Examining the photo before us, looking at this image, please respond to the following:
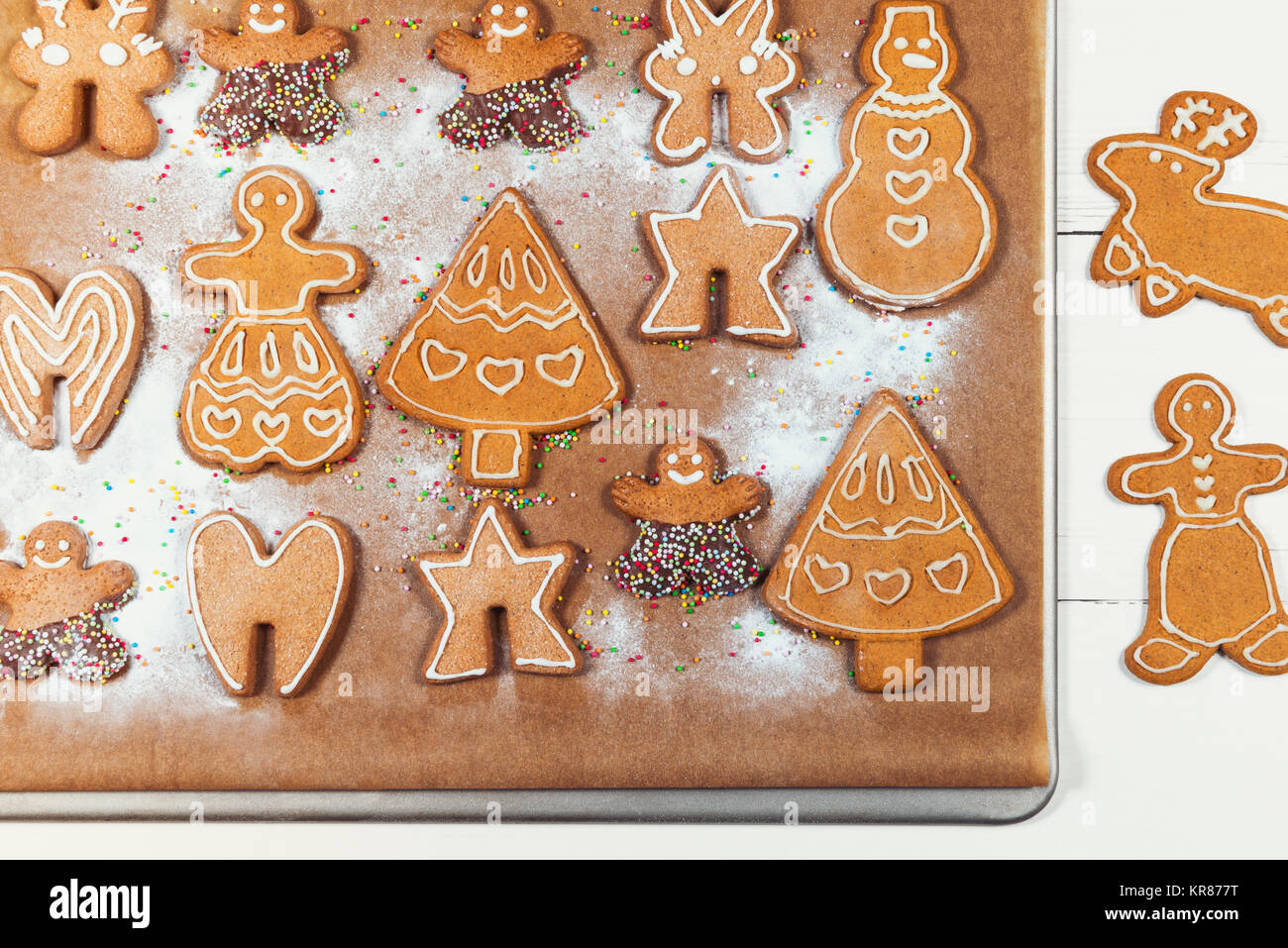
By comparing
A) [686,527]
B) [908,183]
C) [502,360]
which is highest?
[908,183]

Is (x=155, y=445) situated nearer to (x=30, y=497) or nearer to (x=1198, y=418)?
(x=30, y=497)

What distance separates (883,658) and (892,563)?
0.53ft

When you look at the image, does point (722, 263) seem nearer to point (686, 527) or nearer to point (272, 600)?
point (686, 527)

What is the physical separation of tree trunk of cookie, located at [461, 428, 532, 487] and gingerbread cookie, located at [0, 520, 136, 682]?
63cm

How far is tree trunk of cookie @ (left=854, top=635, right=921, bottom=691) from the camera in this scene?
4.77 ft

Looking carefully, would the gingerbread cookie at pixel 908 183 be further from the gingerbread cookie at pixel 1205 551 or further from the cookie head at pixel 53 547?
the cookie head at pixel 53 547

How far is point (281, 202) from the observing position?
148 cm

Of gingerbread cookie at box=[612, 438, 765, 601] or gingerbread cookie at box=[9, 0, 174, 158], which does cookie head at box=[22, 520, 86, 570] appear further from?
gingerbread cookie at box=[612, 438, 765, 601]

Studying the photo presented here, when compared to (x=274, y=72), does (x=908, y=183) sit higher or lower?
lower

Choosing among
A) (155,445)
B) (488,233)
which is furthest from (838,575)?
(155,445)

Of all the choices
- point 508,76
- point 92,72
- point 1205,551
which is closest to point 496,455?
point 508,76

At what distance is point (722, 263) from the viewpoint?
1464 millimetres

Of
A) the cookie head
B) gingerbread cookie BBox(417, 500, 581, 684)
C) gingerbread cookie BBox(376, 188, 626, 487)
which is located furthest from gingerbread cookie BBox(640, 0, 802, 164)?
the cookie head

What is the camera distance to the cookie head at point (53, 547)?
1474 millimetres
